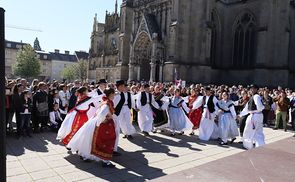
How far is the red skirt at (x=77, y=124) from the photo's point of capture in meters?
7.35

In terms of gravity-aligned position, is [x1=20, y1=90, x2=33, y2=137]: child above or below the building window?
below

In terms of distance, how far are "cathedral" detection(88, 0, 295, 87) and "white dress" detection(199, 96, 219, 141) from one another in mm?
16032

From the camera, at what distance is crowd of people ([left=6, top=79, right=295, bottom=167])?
661 cm

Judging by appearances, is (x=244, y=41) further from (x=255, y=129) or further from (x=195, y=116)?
(x=255, y=129)

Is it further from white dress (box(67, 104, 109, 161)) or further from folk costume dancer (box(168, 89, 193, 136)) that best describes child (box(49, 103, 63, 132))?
folk costume dancer (box(168, 89, 193, 136))

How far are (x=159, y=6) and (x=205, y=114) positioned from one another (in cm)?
2513

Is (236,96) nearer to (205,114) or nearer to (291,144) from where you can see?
(205,114)

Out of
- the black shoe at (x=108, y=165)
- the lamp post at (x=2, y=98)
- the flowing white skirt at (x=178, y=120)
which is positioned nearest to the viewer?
the lamp post at (x=2, y=98)

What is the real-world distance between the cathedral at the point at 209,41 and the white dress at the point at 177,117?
49.9 feet

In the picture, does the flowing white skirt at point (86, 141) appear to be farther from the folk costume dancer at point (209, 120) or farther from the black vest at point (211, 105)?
the black vest at point (211, 105)

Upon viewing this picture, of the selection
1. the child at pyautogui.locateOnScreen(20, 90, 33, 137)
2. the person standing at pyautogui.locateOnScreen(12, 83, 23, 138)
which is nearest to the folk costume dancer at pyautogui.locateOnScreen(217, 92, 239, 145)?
the child at pyautogui.locateOnScreen(20, 90, 33, 137)

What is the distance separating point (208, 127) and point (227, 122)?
2.32ft

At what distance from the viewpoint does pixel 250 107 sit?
8.96m

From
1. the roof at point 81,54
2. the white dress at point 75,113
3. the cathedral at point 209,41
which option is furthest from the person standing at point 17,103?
the roof at point 81,54
